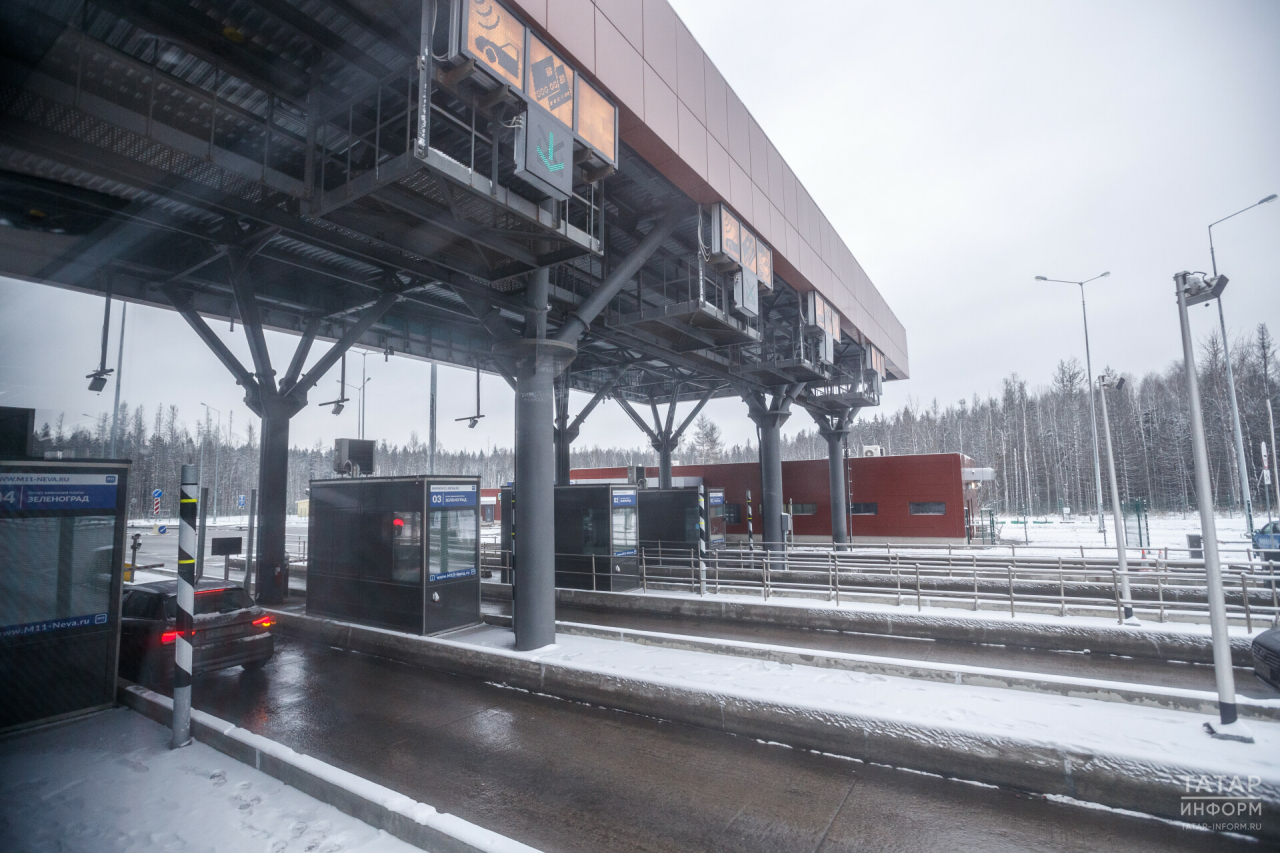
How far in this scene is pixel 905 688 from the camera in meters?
6.99

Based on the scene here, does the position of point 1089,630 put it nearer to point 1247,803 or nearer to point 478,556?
point 1247,803

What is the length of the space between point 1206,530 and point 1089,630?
5.42 metres

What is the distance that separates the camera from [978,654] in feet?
32.0

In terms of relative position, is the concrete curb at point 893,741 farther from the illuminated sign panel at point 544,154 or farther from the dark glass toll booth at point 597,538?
the dark glass toll booth at point 597,538

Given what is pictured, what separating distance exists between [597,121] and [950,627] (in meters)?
10.6

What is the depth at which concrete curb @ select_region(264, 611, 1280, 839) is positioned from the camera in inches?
186

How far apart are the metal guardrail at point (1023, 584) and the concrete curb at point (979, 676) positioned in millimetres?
4047

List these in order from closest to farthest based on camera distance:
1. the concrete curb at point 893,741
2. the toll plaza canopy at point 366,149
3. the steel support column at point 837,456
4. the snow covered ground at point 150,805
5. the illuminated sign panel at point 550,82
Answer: the snow covered ground at point 150,805 → the concrete curb at point 893,741 → the toll plaza canopy at point 366,149 → the illuminated sign panel at point 550,82 → the steel support column at point 837,456

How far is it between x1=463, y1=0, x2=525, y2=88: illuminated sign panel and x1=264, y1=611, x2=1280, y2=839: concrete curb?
7549 millimetres

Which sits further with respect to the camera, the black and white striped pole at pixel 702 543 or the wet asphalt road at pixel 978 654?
the black and white striped pole at pixel 702 543

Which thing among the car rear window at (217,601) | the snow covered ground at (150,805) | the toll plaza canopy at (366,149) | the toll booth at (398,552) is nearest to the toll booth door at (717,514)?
the toll plaza canopy at (366,149)

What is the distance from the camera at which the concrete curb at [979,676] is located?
611cm

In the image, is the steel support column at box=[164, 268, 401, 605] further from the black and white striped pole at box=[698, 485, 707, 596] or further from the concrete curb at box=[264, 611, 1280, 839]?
the black and white striped pole at box=[698, 485, 707, 596]

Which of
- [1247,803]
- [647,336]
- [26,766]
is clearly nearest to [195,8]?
[26,766]
